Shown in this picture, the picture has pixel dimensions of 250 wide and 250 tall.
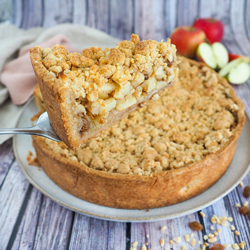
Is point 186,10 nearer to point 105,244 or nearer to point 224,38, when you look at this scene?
point 224,38

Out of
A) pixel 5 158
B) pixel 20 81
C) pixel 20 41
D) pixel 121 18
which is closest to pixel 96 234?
pixel 5 158

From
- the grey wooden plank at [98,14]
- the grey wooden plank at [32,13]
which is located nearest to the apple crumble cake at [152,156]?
the grey wooden plank at [98,14]

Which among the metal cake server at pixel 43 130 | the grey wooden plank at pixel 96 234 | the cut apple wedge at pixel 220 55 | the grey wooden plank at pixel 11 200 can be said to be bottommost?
the grey wooden plank at pixel 11 200

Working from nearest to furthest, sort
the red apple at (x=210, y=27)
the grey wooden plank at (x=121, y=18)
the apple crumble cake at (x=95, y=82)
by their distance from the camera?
the apple crumble cake at (x=95, y=82) → the red apple at (x=210, y=27) → the grey wooden plank at (x=121, y=18)

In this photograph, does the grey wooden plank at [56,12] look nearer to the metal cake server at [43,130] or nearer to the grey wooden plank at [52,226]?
the metal cake server at [43,130]

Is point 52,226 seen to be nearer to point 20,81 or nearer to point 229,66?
point 20,81

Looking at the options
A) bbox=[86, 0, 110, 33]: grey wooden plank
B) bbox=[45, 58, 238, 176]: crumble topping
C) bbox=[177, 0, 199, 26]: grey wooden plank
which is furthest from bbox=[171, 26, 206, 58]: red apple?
bbox=[86, 0, 110, 33]: grey wooden plank
